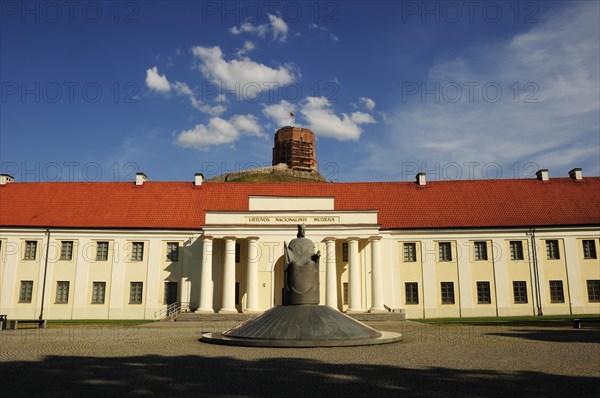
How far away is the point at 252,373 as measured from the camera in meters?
10.7

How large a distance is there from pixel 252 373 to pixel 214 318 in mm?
22410

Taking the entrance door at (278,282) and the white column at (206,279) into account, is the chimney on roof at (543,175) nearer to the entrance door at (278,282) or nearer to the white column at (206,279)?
the entrance door at (278,282)

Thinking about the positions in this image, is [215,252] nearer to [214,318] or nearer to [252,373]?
[214,318]

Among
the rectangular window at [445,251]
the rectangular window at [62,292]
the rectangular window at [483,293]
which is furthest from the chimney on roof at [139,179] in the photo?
the rectangular window at [483,293]

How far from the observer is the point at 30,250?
38500mm

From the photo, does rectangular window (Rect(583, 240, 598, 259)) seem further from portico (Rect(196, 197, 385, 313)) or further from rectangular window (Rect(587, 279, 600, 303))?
portico (Rect(196, 197, 385, 313))

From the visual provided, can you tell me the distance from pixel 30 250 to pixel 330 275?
22.2 meters

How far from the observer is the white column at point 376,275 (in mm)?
35250

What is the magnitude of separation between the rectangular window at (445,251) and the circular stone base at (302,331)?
21943mm

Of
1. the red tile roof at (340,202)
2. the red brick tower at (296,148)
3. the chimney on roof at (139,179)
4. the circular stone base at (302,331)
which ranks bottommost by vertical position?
the circular stone base at (302,331)

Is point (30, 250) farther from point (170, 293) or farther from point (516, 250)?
point (516, 250)

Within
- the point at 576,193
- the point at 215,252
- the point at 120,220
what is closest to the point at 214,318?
the point at 215,252

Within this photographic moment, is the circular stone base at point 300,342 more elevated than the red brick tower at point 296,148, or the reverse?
the red brick tower at point 296,148

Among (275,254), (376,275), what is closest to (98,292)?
(275,254)
